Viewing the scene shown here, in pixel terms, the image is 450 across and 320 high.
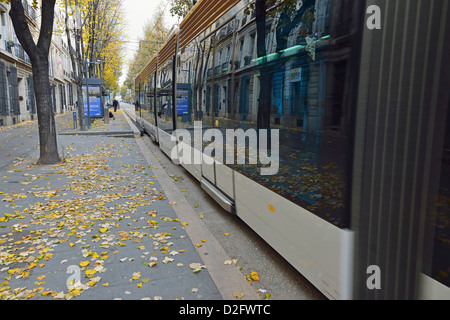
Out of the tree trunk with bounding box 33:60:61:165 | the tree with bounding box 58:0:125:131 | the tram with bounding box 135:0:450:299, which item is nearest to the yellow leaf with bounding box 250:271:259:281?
the tram with bounding box 135:0:450:299

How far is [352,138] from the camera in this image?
85.7 inches

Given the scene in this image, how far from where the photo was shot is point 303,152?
2.76m

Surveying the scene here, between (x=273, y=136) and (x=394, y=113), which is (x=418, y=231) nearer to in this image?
(x=394, y=113)

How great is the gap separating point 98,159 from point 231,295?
8.03 metres

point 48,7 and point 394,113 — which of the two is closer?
point 394,113

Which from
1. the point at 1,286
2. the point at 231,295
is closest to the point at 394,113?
the point at 231,295

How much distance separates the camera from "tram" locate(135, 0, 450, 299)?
1705 mm

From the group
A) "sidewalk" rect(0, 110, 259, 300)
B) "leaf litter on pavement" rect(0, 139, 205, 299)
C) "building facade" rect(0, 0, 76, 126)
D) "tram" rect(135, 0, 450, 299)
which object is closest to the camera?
"tram" rect(135, 0, 450, 299)

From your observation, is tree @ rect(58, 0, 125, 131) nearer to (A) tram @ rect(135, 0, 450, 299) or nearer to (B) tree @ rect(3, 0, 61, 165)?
(B) tree @ rect(3, 0, 61, 165)

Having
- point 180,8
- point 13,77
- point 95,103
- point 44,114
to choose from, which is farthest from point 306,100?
point 13,77

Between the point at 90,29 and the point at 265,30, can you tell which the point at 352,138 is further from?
the point at 90,29

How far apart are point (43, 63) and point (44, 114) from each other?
4.33 ft

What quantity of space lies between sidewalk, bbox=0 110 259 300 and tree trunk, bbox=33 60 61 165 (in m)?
1.56

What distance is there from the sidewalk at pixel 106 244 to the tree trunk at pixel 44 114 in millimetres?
1562
